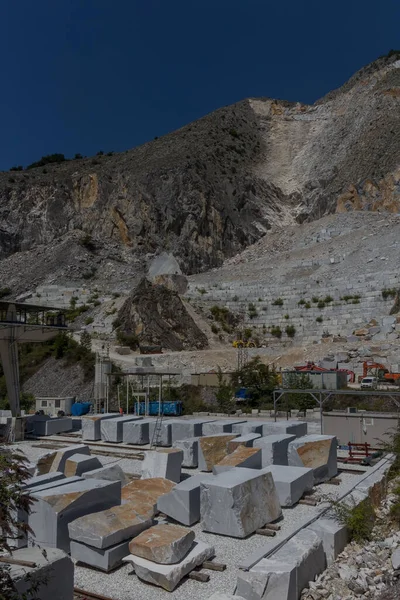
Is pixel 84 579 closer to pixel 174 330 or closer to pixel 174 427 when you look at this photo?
pixel 174 427

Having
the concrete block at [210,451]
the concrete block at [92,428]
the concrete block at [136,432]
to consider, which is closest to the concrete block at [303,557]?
the concrete block at [210,451]

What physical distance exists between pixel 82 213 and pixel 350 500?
6336 cm

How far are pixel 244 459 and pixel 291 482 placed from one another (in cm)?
120

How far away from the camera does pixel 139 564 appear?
6637 mm

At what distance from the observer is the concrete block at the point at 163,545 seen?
6.66 m

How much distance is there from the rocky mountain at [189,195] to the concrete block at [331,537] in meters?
42.8

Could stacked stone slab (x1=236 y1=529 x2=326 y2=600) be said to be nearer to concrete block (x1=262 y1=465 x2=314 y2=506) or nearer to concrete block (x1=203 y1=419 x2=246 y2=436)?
concrete block (x1=262 y1=465 x2=314 y2=506)

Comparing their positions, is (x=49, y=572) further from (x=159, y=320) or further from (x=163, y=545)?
(x=159, y=320)

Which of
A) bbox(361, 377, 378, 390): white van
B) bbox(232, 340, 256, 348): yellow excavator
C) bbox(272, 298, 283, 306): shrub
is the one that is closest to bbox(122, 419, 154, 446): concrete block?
bbox(361, 377, 378, 390): white van

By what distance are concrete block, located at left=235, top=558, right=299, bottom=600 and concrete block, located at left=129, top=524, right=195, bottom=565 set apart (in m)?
1.02

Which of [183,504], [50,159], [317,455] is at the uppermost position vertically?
[50,159]

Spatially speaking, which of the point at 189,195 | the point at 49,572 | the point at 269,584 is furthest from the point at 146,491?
the point at 189,195

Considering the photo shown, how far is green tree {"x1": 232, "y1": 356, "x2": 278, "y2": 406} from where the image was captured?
74.5ft

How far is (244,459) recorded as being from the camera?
34.1 ft
